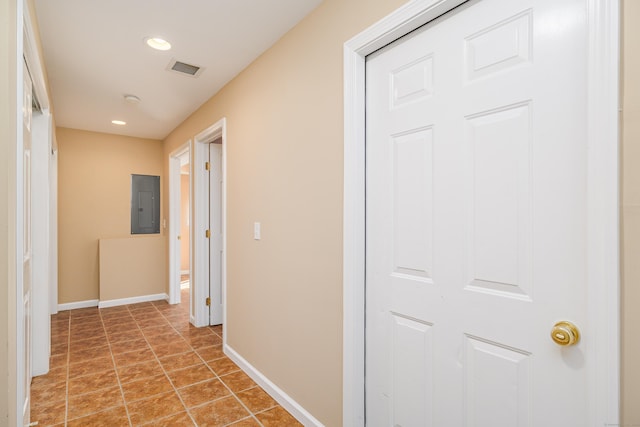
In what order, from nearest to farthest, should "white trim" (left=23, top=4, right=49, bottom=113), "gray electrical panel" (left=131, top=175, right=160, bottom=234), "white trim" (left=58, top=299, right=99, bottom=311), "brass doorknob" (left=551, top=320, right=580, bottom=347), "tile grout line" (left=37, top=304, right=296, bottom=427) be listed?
"brass doorknob" (left=551, top=320, right=580, bottom=347), "white trim" (left=23, top=4, right=49, bottom=113), "tile grout line" (left=37, top=304, right=296, bottom=427), "white trim" (left=58, top=299, right=99, bottom=311), "gray electrical panel" (left=131, top=175, right=160, bottom=234)

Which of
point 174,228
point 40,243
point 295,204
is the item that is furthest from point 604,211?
point 174,228

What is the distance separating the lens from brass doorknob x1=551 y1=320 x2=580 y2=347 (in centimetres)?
97

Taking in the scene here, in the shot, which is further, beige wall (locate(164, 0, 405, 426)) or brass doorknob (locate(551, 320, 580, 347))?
beige wall (locate(164, 0, 405, 426))

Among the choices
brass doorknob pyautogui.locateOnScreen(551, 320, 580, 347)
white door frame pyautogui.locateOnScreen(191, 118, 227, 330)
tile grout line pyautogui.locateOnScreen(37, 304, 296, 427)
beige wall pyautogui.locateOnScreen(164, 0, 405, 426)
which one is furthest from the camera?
white door frame pyautogui.locateOnScreen(191, 118, 227, 330)

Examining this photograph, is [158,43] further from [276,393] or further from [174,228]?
[174,228]

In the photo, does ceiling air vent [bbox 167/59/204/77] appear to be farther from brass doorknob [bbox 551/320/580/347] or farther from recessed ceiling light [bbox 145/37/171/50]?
brass doorknob [bbox 551/320/580/347]

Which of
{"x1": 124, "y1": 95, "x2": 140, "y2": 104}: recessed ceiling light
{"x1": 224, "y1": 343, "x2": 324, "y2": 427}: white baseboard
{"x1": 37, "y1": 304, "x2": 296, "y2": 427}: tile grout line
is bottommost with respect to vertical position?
{"x1": 37, "y1": 304, "x2": 296, "y2": 427}: tile grout line

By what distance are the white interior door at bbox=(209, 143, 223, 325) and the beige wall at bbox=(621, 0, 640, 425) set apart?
354 centimetres

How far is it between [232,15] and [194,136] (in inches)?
78.8

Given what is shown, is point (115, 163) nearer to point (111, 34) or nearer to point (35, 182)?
point (35, 182)

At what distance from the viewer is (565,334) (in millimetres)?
973

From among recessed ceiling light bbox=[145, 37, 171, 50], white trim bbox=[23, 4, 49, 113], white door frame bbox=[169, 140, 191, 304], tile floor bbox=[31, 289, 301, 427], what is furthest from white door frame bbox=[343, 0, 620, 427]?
white door frame bbox=[169, 140, 191, 304]

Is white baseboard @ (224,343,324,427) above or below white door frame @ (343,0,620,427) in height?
below

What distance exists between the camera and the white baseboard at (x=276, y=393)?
1969 millimetres
